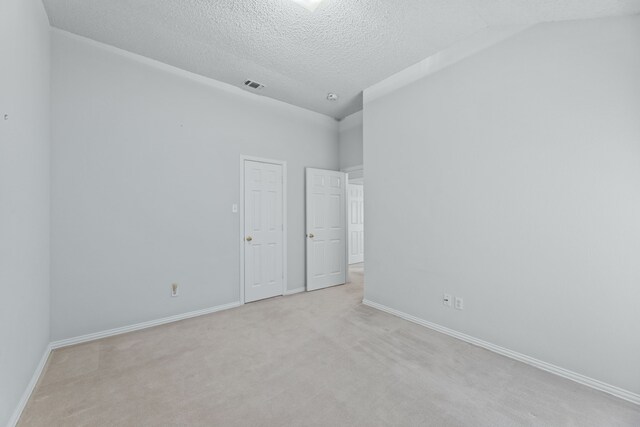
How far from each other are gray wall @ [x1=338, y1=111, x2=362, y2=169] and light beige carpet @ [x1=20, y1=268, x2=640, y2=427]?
2762 mm

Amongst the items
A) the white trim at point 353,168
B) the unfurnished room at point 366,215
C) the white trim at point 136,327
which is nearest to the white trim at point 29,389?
the unfurnished room at point 366,215

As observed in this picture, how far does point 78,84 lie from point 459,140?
379cm

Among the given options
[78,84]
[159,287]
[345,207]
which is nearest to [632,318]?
[345,207]

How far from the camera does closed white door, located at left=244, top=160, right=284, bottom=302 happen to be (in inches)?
145

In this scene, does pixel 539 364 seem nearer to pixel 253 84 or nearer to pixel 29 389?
pixel 29 389

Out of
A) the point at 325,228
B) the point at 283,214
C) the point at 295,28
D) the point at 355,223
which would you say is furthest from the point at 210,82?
the point at 355,223

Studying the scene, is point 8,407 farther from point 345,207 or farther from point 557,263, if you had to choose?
point 345,207

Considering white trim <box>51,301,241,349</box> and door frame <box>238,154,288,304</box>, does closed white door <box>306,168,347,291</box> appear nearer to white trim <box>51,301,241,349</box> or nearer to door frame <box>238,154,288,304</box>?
door frame <box>238,154,288,304</box>

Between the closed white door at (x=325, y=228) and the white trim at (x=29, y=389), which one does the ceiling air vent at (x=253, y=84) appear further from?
the white trim at (x=29, y=389)

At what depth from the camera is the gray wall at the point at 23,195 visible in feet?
4.74

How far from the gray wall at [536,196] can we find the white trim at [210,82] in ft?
5.51

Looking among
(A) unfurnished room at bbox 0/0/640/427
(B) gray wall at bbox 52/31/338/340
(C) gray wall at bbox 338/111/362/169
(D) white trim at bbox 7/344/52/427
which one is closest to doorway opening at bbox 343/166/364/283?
(C) gray wall at bbox 338/111/362/169

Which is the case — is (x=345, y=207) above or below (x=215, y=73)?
below

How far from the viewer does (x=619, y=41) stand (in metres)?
1.84
